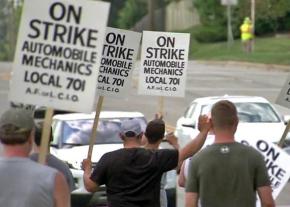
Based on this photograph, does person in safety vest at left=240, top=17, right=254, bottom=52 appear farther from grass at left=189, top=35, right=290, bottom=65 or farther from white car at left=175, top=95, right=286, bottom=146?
white car at left=175, top=95, right=286, bottom=146

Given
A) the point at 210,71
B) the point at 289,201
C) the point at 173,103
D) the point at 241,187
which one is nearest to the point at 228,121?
the point at 241,187

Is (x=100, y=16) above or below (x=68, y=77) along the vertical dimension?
above

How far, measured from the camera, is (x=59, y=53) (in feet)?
18.8

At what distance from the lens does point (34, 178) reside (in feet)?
16.6

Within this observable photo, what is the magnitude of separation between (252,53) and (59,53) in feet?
143

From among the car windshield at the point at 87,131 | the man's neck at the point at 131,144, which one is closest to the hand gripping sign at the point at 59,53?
the man's neck at the point at 131,144

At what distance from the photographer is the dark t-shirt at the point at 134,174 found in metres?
6.90

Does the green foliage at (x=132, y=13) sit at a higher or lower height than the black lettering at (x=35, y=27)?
higher

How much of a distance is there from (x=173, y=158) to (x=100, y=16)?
5.15 feet

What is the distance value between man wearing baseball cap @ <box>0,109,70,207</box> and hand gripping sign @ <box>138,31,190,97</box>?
6.22 m

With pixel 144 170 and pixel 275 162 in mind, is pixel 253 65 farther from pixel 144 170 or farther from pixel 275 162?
pixel 144 170

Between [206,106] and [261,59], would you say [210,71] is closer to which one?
[261,59]

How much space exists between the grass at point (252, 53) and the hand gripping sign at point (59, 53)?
3685 centimetres

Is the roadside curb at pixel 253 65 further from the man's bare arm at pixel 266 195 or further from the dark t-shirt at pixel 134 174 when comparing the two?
the man's bare arm at pixel 266 195
